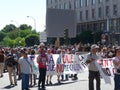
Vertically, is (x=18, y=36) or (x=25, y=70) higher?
(x=18, y=36)

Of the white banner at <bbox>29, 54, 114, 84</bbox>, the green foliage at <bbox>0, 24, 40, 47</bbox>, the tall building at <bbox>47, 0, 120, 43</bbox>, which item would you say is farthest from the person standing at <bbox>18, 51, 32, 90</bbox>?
the green foliage at <bbox>0, 24, 40, 47</bbox>

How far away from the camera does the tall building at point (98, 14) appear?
274 ft

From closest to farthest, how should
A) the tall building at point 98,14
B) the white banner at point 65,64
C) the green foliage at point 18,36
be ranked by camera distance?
the white banner at point 65,64 < the tall building at point 98,14 < the green foliage at point 18,36

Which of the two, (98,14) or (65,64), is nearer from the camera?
(65,64)

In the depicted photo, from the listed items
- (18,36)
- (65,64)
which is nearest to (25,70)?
(65,64)

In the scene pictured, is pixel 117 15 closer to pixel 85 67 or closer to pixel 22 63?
pixel 85 67

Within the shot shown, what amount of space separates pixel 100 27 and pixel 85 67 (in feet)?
221

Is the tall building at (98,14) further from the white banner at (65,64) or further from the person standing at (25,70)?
the person standing at (25,70)

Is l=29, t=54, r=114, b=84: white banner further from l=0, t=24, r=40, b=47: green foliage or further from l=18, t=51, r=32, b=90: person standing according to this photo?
l=0, t=24, r=40, b=47: green foliage

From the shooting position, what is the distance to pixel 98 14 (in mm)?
90938

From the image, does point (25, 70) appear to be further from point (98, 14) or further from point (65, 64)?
point (98, 14)

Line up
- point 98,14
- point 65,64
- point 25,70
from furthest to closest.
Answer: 1. point 98,14
2. point 65,64
3. point 25,70

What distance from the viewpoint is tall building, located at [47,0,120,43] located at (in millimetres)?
83562

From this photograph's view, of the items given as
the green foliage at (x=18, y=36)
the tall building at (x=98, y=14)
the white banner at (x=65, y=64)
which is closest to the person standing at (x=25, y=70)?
the white banner at (x=65, y=64)
